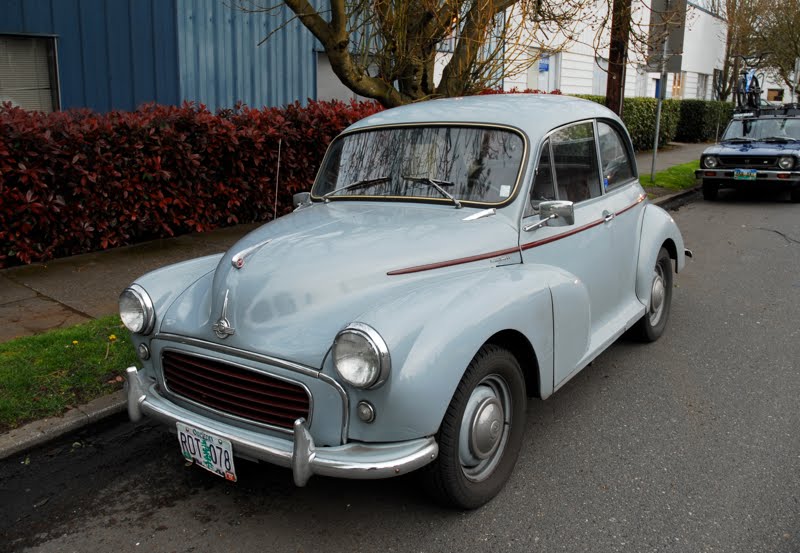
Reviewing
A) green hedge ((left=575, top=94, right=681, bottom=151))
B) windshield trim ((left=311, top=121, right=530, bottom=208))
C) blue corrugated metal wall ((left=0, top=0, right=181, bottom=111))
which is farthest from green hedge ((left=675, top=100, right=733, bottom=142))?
windshield trim ((left=311, top=121, right=530, bottom=208))

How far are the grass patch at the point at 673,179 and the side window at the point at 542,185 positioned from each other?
10.2m

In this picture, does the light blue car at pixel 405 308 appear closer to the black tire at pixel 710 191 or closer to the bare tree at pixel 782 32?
the black tire at pixel 710 191

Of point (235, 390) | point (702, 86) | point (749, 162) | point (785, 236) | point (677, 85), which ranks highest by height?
point (702, 86)

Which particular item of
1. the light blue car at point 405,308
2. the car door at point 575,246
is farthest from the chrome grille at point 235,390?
the car door at point 575,246

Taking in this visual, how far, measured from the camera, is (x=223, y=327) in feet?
10.1

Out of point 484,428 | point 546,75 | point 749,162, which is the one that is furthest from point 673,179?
point 484,428

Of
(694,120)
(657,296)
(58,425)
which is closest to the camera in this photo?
(58,425)

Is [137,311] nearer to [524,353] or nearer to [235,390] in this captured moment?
[235,390]

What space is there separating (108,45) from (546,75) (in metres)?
13.8

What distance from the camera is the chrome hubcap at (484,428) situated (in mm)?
3092

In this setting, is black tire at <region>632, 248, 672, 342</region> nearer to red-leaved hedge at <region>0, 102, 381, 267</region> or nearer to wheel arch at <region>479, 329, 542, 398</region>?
wheel arch at <region>479, 329, 542, 398</region>

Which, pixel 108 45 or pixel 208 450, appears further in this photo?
pixel 108 45

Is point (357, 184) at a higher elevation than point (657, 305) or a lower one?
higher

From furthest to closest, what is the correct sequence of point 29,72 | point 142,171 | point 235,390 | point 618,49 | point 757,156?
point 757,156 → point 618,49 → point 29,72 → point 142,171 → point 235,390
